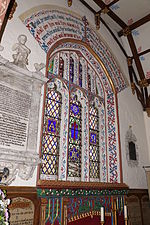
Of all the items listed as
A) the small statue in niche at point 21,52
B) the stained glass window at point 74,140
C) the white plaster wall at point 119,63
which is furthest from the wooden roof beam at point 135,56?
the small statue in niche at point 21,52

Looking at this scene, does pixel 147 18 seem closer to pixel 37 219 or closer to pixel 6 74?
pixel 6 74

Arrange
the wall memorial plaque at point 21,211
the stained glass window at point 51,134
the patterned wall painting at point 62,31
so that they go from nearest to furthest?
the wall memorial plaque at point 21,211
the stained glass window at point 51,134
the patterned wall painting at point 62,31

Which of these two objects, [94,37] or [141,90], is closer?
[94,37]

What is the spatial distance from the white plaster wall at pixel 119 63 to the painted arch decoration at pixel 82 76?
0.62ft

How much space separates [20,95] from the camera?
3791 millimetres

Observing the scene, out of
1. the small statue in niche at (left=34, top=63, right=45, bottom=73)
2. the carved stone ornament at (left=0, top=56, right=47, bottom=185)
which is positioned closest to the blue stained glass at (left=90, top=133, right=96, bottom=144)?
the carved stone ornament at (left=0, top=56, right=47, bottom=185)

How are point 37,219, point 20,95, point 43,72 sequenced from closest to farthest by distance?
point 37,219 → point 20,95 → point 43,72

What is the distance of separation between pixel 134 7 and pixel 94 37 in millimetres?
1602

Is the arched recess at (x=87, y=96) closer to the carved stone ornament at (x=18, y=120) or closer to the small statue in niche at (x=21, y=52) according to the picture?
the small statue in niche at (x=21, y=52)

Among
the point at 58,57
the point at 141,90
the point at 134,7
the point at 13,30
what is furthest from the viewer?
the point at 141,90

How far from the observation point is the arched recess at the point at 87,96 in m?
5.03

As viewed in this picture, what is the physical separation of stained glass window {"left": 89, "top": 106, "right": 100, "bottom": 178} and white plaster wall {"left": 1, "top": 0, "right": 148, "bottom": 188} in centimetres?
74

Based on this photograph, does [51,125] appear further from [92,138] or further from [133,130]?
[133,130]

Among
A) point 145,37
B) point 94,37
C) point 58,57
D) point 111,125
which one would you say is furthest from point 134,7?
point 111,125
